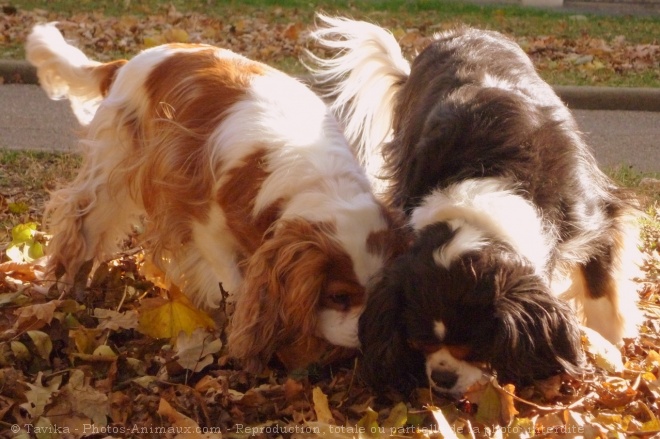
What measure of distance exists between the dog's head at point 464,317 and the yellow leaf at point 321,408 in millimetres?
209

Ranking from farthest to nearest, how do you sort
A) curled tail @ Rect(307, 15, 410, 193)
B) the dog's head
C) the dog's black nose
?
curled tail @ Rect(307, 15, 410, 193), the dog's black nose, the dog's head

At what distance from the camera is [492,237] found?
312 cm

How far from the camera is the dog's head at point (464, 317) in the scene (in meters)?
2.98

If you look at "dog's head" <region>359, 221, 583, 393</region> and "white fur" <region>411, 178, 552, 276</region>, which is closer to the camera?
"dog's head" <region>359, 221, 583, 393</region>

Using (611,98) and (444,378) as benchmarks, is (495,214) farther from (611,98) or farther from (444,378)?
(611,98)

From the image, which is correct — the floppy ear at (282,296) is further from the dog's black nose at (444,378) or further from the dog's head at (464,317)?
the dog's black nose at (444,378)

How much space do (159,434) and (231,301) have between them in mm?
895

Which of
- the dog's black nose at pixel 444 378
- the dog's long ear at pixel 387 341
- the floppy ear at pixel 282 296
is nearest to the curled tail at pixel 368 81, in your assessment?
the floppy ear at pixel 282 296

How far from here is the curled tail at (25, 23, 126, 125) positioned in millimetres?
4578

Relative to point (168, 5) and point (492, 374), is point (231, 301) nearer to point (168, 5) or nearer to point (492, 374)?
point (492, 374)

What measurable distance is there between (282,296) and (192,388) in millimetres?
485

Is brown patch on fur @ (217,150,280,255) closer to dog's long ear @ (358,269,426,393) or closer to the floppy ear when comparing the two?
the floppy ear

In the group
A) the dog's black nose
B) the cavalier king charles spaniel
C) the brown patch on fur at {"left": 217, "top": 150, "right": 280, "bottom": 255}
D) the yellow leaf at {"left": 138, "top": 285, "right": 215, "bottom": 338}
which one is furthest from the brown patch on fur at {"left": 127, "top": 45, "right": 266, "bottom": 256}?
the dog's black nose

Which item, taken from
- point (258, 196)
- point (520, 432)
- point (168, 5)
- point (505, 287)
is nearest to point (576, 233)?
point (505, 287)
